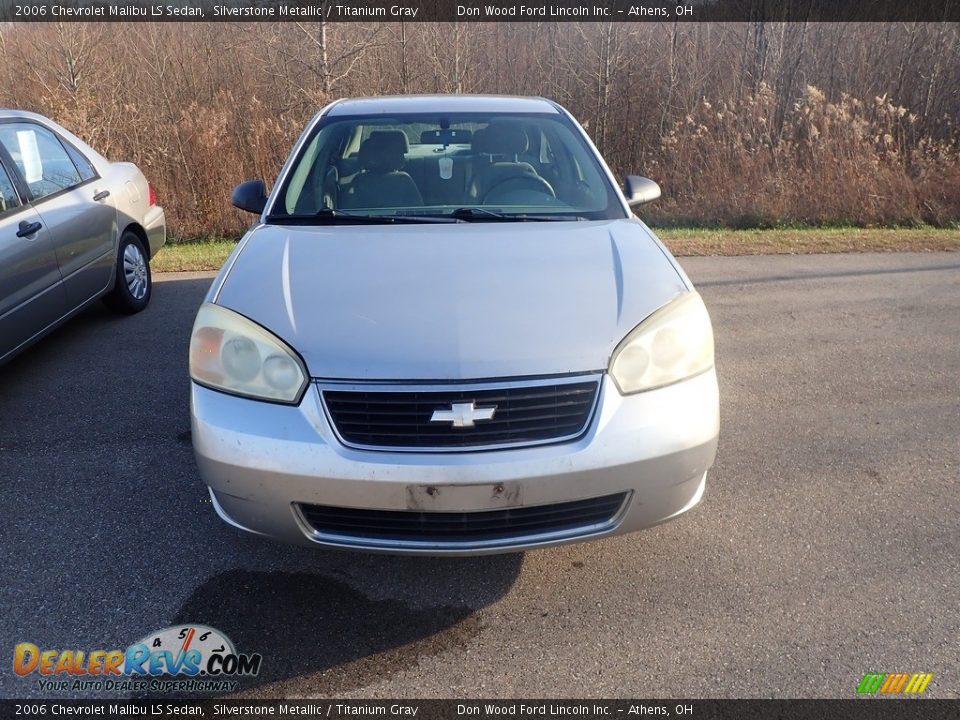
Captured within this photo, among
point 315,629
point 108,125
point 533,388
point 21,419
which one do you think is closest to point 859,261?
point 533,388

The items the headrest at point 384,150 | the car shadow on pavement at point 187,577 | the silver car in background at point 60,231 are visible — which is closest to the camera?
the car shadow on pavement at point 187,577

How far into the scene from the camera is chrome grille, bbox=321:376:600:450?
223 cm

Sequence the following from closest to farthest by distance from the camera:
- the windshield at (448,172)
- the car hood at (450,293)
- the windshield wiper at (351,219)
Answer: the car hood at (450,293), the windshield wiper at (351,219), the windshield at (448,172)

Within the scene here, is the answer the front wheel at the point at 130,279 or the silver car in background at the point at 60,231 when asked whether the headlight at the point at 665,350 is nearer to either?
the silver car in background at the point at 60,231

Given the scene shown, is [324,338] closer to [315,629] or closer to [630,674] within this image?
[315,629]

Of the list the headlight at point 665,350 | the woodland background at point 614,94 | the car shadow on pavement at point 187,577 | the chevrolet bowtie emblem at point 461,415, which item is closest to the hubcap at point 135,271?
the car shadow on pavement at point 187,577

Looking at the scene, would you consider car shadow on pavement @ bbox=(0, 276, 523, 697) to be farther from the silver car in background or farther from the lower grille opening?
the silver car in background

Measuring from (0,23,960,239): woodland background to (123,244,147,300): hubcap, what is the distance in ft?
12.2

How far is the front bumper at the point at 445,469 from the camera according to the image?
86.1 inches

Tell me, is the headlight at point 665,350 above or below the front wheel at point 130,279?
above

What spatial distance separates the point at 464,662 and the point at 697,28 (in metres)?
13.4

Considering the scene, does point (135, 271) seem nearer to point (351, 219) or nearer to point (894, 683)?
point (351, 219)

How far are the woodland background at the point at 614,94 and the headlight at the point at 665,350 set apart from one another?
7.85 m

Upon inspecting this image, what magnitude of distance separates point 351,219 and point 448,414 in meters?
1.47
